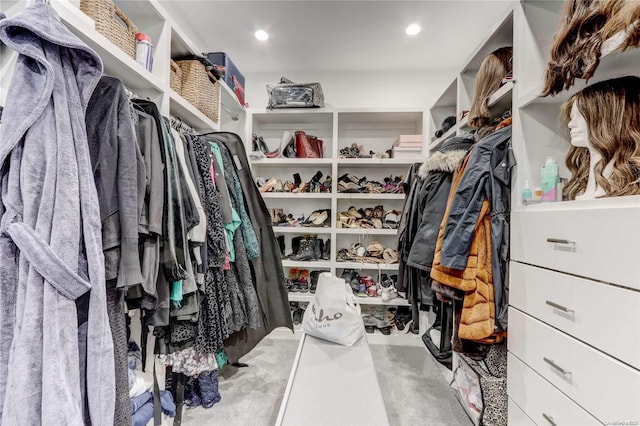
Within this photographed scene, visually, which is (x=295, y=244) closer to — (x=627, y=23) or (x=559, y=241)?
(x=559, y=241)

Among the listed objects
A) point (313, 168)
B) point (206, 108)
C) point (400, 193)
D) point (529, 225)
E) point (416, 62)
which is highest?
point (416, 62)

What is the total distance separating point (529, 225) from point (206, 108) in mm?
1927

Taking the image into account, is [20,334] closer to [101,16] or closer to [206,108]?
[101,16]

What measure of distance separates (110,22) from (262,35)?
1.52m

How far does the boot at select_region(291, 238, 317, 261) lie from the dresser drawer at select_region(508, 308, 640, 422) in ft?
5.68

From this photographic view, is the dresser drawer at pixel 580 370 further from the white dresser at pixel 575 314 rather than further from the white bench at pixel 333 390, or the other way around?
the white bench at pixel 333 390

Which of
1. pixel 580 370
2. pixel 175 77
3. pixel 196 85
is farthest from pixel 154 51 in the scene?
pixel 580 370

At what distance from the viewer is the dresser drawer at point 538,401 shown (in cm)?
85

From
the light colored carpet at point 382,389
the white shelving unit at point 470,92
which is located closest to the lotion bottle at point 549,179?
the white shelving unit at point 470,92

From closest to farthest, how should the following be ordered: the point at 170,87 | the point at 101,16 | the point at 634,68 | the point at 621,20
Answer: the point at 621,20, the point at 634,68, the point at 101,16, the point at 170,87

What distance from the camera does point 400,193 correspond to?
2512 mm

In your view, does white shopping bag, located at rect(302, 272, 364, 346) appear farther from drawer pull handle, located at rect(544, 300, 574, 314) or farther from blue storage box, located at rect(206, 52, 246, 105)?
blue storage box, located at rect(206, 52, 246, 105)

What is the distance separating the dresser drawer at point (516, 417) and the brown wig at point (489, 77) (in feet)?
4.68

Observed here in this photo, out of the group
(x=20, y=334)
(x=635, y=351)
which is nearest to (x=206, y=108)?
(x=20, y=334)
